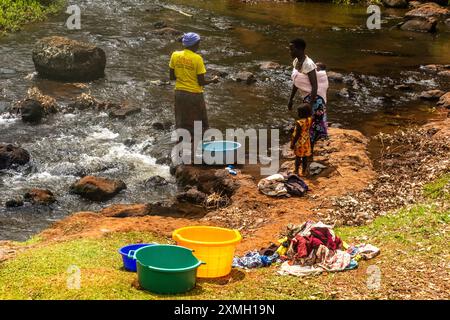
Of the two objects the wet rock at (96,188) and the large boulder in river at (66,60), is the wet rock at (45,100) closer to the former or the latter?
the large boulder in river at (66,60)

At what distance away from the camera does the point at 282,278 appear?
6.37 meters

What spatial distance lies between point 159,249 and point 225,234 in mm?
1137

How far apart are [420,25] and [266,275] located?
2280cm

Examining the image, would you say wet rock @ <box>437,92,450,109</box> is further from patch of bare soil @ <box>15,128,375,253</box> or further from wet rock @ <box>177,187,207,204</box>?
wet rock @ <box>177,187,207,204</box>

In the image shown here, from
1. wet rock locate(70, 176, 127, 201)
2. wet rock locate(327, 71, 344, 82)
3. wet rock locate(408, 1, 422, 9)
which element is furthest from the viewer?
wet rock locate(408, 1, 422, 9)

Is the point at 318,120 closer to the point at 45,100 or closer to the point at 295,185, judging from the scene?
the point at 295,185

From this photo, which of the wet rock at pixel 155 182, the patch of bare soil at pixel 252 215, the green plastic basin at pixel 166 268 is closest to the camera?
the green plastic basin at pixel 166 268

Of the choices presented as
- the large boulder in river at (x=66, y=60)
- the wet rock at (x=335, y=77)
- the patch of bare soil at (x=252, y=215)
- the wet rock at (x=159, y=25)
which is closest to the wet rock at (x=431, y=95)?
the wet rock at (x=335, y=77)

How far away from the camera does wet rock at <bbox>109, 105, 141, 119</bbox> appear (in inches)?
580

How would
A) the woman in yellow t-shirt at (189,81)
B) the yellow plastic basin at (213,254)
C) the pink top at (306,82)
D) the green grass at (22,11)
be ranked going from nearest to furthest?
the yellow plastic basin at (213,254), the pink top at (306,82), the woman in yellow t-shirt at (189,81), the green grass at (22,11)

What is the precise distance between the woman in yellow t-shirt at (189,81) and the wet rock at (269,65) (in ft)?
28.1

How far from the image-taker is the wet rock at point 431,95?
671 inches

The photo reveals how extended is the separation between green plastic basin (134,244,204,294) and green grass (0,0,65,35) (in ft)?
59.5

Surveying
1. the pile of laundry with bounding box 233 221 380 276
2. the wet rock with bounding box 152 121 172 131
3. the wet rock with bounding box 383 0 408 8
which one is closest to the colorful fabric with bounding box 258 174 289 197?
the pile of laundry with bounding box 233 221 380 276
